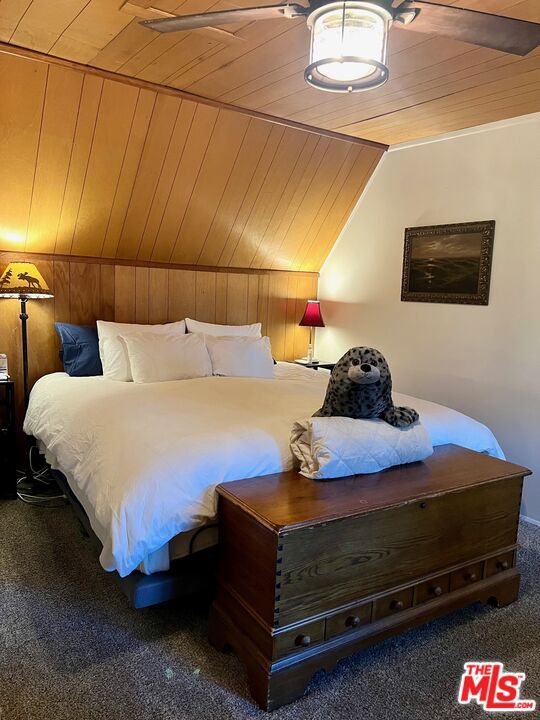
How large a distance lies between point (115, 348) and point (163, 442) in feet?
4.79

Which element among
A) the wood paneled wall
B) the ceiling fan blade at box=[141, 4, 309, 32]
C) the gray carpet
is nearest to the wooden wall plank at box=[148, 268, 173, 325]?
the wood paneled wall

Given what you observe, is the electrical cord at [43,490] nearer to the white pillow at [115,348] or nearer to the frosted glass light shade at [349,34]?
the white pillow at [115,348]

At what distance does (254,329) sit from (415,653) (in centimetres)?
253

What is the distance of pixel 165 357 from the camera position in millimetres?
3242

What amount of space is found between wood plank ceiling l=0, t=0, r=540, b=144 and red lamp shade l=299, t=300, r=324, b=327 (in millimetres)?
1609

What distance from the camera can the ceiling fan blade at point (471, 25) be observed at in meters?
1.49

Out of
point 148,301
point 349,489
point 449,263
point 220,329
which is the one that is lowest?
point 349,489

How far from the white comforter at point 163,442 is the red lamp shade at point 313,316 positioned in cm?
147

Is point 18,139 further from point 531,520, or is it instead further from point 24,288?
point 531,520

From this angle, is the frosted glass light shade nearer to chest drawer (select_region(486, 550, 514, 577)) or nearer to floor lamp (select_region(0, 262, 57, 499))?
chest drawer (select_region(486, 550, 514, 577))

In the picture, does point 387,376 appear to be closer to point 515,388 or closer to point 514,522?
point 514,522

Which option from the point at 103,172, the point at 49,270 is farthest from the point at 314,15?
the point at 49,270

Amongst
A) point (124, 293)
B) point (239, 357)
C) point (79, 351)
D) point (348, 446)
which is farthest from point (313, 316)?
point (348, 446)

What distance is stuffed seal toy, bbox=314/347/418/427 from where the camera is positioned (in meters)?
2.12
